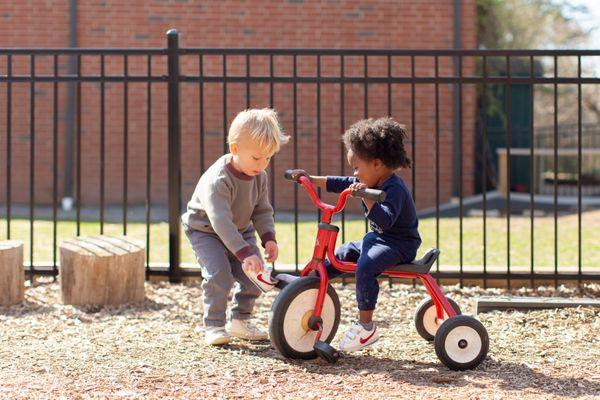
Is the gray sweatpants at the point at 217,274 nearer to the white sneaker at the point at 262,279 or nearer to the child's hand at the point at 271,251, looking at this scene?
the child's hand at the point at 271,251

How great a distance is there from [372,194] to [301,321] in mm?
738

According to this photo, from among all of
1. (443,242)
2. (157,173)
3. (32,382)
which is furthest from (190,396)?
(157,173)

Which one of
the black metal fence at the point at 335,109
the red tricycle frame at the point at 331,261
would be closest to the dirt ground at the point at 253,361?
the red tricycle frame at the point at 331,261

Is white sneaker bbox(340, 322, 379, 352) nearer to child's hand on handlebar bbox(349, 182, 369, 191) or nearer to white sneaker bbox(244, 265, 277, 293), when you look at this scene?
white sneaker bbox(244, 265, 277, 293)

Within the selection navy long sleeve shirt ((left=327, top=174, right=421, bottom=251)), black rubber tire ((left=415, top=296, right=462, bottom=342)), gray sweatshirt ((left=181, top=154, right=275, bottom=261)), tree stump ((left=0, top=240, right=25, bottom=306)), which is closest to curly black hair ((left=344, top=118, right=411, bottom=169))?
navy long sleeve shirt ((left=327, top=174, right=421, bottom=251))

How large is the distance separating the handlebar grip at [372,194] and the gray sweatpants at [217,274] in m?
0.81

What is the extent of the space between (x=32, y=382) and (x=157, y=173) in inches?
364

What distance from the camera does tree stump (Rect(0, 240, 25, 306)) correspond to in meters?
5.74

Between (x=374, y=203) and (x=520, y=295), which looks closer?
(x=374, y=203)

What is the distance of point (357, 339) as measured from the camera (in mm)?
4266

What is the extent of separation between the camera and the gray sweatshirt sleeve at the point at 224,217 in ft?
14.3

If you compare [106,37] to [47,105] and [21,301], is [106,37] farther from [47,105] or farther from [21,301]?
[21,301]

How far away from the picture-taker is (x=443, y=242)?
912 cm

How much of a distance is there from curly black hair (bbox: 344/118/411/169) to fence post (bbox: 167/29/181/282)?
90.9 inches
